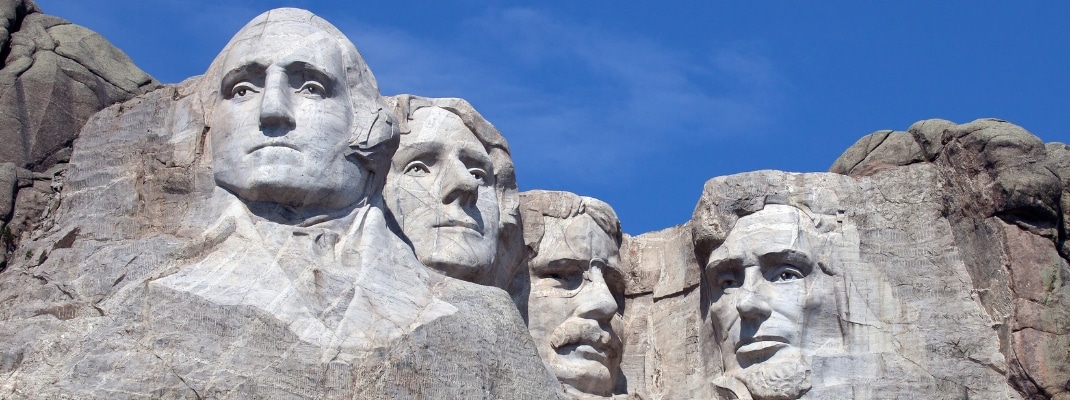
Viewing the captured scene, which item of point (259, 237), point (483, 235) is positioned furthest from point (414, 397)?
point (483, 235)

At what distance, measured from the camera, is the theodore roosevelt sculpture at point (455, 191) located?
1516 cm

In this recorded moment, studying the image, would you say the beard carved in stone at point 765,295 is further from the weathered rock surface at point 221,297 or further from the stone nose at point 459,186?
the weathered rock surface at point 221,297

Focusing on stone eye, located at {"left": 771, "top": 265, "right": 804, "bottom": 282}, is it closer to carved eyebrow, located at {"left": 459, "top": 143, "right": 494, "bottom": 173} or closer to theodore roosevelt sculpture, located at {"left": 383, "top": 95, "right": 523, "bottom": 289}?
theodore roosevelt sculpture, located at {"left": 383, "top": 95, "right": 523, "bottom": 289}

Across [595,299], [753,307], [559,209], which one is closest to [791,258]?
[753,307]

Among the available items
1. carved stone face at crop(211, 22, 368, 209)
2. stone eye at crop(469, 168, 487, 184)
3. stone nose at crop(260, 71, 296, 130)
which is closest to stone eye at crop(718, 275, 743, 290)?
stone eye at crop(469, 168, 487, 184)

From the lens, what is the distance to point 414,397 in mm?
13234

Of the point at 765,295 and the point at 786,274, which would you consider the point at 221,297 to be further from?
the point at 786,274

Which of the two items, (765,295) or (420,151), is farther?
(420,151)

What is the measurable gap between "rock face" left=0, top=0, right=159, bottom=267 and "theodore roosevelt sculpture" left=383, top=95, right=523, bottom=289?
1705 millimetres

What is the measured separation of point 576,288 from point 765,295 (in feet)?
4.39

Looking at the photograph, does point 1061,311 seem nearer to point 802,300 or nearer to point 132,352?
point 802,300

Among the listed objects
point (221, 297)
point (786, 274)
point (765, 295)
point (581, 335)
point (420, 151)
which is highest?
point (420, 151)

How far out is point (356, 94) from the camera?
1450 centimetres

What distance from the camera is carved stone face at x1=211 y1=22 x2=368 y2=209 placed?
13.9 metres
